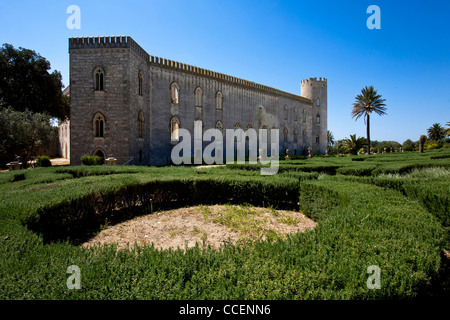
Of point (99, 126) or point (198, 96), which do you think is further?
point (198, 96)

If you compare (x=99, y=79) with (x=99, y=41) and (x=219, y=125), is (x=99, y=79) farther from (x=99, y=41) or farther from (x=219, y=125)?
(x=219, y=125)

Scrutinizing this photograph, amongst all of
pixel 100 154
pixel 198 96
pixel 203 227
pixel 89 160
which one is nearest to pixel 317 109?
pixel 198 96

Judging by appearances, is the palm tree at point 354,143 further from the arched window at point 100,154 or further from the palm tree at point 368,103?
the arched window at point 100,154

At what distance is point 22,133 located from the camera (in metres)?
19.8

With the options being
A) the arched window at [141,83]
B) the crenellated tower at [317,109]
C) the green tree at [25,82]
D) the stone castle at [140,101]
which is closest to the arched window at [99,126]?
the stone castle at [140,101]

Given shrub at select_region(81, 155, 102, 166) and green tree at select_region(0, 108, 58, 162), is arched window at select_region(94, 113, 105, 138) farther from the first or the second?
green tree at select_region(0, 108, 58, 162)

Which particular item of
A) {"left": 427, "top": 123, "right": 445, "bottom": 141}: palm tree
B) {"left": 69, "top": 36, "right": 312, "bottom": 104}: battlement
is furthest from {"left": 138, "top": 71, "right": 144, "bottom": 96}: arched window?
{"left": 427, "top": 123, "right": 445, "bottom": 141}: palm tree

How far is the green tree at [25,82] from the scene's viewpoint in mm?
22688

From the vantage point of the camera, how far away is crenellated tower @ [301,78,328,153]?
3866cm

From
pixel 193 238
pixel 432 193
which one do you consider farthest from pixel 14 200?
pixel 432 193

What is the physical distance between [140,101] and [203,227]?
53.2 ft

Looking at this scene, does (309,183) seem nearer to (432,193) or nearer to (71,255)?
(432,193)

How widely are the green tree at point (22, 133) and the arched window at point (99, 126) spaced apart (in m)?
7.66
